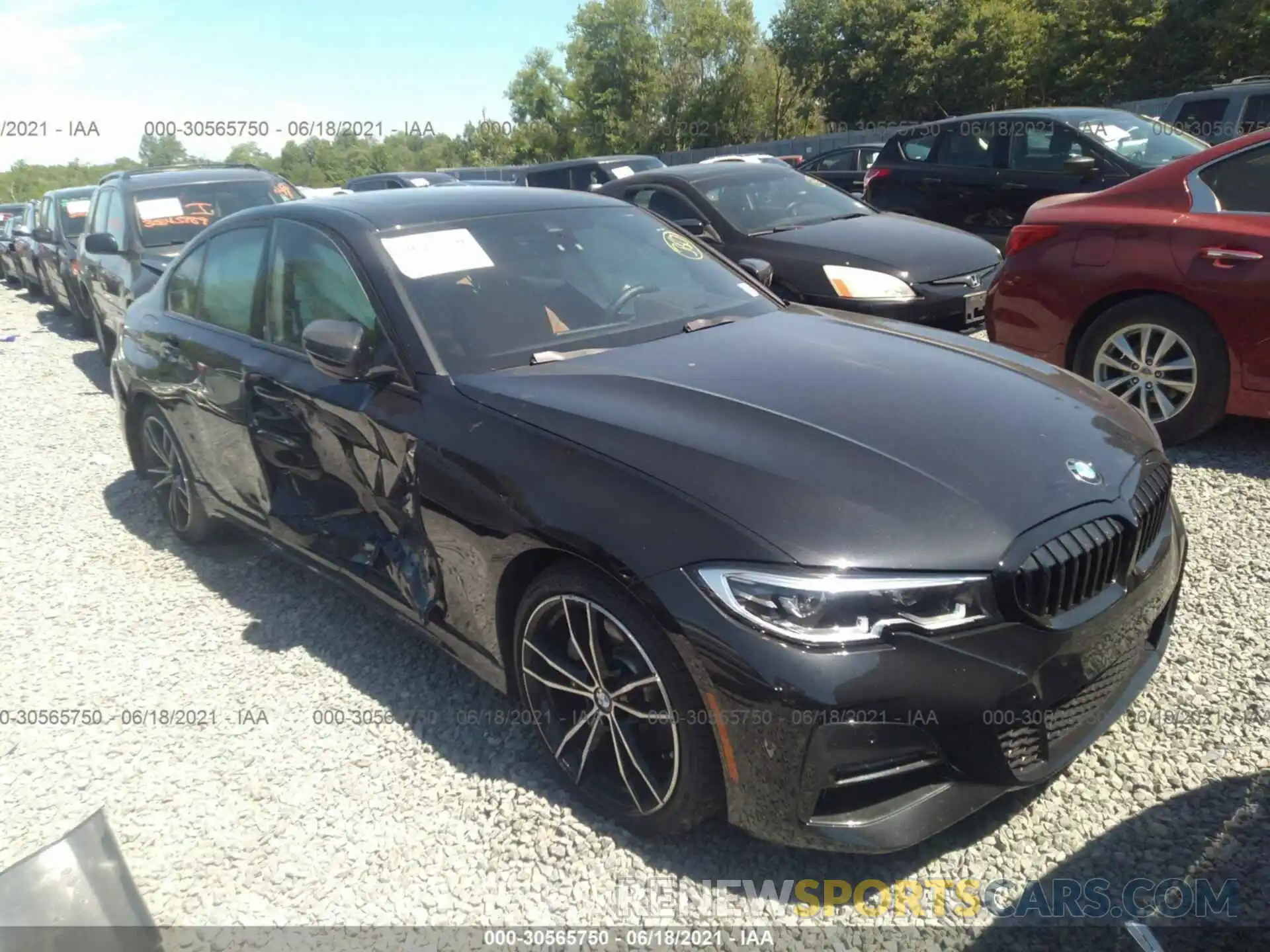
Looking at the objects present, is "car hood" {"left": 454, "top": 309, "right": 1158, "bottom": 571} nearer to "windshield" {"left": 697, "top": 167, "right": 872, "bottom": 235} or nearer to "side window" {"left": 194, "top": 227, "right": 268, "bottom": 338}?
"side window" {"left": 194, "top": 227, "right": 268, "bottom": 338}

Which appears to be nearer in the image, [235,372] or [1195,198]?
[235,372]

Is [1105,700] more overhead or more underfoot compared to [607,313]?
more underfoot

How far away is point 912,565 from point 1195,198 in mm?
3721

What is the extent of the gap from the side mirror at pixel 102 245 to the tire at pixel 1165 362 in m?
7.42

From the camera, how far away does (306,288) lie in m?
3.74

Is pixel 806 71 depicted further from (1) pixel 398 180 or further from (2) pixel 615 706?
(2) pixel 615 706

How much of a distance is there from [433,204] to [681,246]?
1.04 metres

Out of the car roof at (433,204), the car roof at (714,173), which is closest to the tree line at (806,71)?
the car roof at (714,173)

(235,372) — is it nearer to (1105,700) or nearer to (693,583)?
(693,583)

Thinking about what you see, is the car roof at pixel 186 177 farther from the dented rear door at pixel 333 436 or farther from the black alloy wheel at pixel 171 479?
the dented rear door at pixel 333 436

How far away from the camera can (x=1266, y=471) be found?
15.1 feet

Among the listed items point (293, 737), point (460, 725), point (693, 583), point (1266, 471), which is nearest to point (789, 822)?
point (693, 583)

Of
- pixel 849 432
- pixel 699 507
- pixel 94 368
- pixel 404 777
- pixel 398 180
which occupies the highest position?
pixel 398 180

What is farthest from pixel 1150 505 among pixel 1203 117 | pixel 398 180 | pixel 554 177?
pixel 398 180
